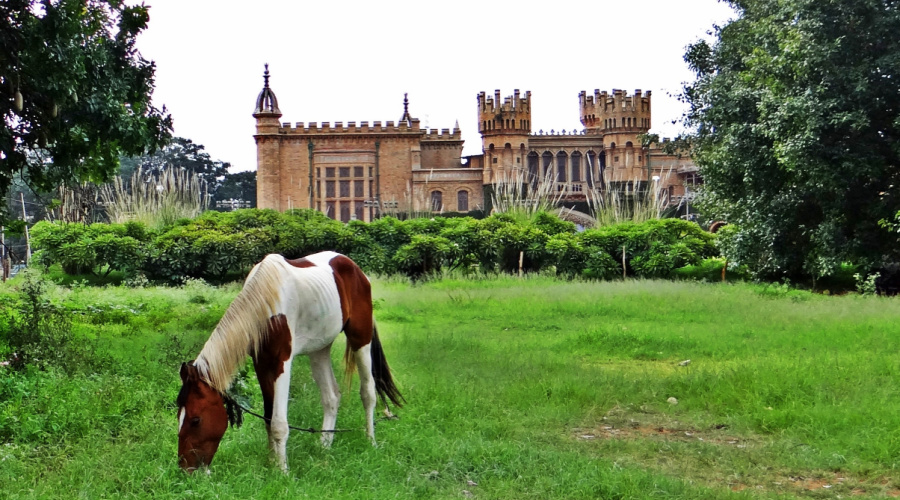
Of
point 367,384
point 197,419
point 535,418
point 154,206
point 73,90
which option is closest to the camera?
point 197,419

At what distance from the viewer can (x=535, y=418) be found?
5.94 metres

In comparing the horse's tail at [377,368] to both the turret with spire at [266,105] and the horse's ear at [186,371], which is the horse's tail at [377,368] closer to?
the horse's ear at [186,371]

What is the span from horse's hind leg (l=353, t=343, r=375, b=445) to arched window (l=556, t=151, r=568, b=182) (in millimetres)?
39842

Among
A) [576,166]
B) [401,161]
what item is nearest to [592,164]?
[576,166]

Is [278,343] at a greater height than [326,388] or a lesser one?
greater

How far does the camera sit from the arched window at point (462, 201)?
41500 mm

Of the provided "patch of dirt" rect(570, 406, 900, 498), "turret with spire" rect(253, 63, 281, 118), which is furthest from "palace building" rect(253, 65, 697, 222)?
"patch of dirt" rect(570, 406, 900, 498)

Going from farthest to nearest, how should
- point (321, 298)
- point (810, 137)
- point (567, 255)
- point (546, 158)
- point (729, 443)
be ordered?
1. point (546, 158)
2. point (567, 255)
3. point (810, 137)
4. point (729, 443)
5. point (321, 298)

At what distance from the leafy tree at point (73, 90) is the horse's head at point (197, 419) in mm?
3360

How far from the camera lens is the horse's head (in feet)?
13.0

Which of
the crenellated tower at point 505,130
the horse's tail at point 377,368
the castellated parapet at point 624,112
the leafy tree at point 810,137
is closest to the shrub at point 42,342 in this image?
the horse's tail at point 377,368

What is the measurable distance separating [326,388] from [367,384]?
281 millimetres

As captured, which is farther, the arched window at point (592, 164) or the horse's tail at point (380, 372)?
the arched window at point (592, 164)

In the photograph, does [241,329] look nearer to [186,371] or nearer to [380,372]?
[186,371]
